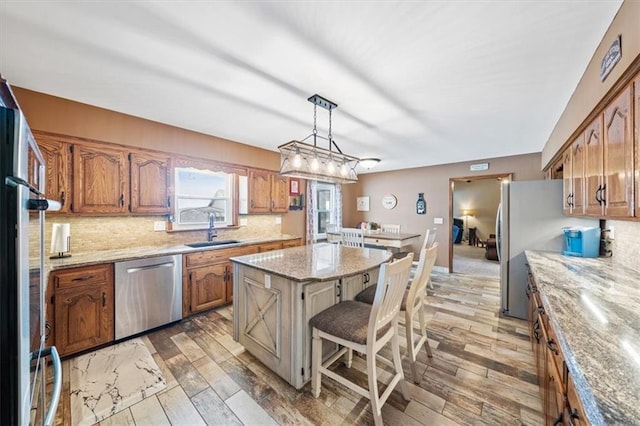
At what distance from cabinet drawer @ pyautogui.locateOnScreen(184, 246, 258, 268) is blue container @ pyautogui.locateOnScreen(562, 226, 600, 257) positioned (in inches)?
151

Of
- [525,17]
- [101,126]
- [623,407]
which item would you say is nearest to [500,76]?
[525,17]

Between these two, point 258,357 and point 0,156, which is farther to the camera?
point 258,357

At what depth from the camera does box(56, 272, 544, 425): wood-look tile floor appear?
1.60 metres

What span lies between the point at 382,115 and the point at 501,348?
2743 millimetres

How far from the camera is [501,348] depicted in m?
2.39

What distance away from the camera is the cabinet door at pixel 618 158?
4.20 ft

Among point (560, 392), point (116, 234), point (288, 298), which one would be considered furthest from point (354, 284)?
point (116, 234)

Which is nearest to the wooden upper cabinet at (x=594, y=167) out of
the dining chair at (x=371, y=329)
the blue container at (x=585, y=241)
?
the blue container at (x=585, y=241)

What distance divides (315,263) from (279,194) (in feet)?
8.57

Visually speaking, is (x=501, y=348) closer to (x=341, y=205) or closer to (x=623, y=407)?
(x=623, y=407)

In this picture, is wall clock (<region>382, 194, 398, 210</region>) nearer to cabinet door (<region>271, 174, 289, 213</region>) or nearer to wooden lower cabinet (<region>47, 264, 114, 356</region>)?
cabinet door (<region>271, 174, 289, 213</region>)

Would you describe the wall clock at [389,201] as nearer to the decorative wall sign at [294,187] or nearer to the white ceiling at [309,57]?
the decorative wall sign at [294,187]

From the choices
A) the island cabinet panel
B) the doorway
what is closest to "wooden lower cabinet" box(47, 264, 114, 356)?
the island cabinet panel

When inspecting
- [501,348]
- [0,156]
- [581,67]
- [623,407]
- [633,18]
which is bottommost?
[501,348]
